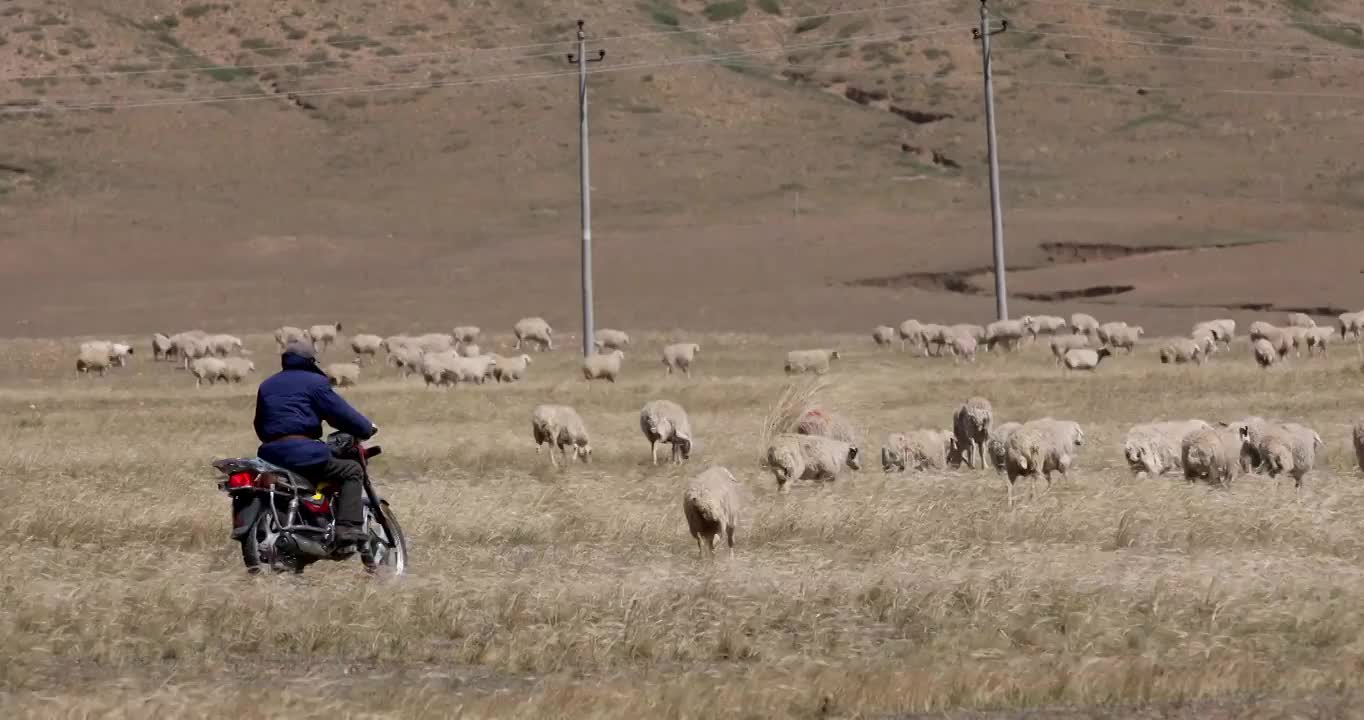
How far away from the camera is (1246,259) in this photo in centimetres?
6278

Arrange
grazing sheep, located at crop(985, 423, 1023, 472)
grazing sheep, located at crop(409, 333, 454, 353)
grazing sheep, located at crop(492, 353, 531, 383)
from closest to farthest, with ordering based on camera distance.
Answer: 1. grazing sheep, located at crop(985, 423, 1023, 472)
2. grazing sheep, located at crop(492, 353, 531, 383)
3. grazing sheep, located at crop(409, 333, 454, 353)

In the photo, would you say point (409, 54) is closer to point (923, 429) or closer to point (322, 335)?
point (322, 335)

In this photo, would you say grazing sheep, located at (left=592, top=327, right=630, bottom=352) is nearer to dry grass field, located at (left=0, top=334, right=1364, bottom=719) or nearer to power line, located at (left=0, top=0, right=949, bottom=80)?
dry grass field, located at (left=0, top=334, right=1364, bottom=719)

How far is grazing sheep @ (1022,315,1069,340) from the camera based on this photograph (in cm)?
4456

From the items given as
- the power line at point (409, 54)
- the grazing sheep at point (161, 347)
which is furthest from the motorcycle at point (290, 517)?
the power line at point (409, 54)

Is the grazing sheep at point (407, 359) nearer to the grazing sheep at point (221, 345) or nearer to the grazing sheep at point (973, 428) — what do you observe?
the grazing sheep at point (221, 345)

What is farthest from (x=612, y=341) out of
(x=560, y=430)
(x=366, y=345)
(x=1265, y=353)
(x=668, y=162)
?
(x=668, y=162)

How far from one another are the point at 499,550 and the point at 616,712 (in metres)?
5.86

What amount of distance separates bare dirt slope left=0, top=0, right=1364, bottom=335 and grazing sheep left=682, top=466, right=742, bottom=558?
39607 mm

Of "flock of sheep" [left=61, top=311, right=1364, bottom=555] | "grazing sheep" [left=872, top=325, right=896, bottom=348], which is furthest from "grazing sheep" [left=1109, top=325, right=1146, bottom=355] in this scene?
"grazing sheep" [left=872, top=325, right=896, bottom=348]

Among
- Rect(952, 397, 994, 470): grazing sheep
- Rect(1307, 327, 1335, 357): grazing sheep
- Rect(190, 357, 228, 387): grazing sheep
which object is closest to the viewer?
Rect(952, 397, 994, 470): grazing sheep

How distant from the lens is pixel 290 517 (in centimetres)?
1266

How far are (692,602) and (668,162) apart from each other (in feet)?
253

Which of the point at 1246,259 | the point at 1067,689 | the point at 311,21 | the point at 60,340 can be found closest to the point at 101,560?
the point at 1067,689
